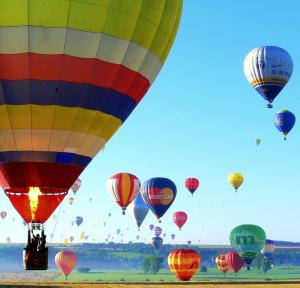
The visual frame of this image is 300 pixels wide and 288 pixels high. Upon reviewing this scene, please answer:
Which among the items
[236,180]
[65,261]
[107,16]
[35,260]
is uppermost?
[236,180]

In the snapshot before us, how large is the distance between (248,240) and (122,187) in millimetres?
12874

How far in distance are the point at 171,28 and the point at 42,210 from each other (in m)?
7.96

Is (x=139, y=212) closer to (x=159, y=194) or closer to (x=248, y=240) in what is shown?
(x=159, y=194)

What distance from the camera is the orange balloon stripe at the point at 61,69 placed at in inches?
824

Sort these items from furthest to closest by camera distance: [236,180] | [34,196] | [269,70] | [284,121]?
[236,180], [284,121], [269,70], [34,196]

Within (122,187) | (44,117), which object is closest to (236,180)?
(122,187)

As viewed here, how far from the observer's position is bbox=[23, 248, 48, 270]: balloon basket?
71.7ft

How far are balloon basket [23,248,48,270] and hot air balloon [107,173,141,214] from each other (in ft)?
99.0

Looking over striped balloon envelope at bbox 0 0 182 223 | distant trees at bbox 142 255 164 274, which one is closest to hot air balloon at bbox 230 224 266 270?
striped balloon envelope at bbox 0 0 182 223

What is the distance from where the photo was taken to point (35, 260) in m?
21.9

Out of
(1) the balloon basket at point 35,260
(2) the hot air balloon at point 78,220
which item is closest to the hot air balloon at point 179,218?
(2) the hot air balloon at point 78,220

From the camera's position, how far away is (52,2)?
20391mm

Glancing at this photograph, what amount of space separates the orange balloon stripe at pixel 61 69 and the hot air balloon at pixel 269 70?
28.3m

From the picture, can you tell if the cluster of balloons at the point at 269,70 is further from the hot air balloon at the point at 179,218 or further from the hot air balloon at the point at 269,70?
the hot air balloon at the point at 179,218
